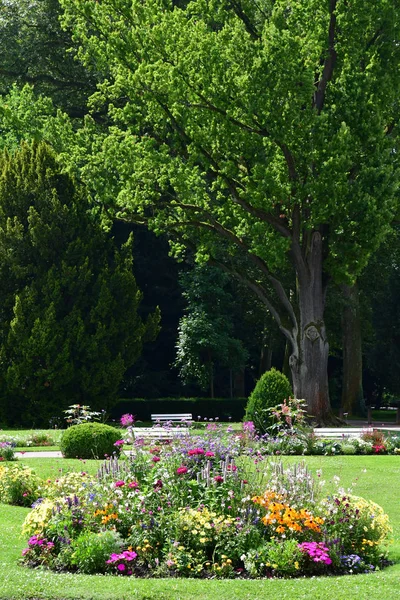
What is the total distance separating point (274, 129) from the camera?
27.7m

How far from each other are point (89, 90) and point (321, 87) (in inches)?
590

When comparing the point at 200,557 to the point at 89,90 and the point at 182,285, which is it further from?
the point at 89,90

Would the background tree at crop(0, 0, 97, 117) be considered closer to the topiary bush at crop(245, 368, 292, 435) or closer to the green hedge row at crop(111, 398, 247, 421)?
the green hedge row at crop(111, 398, 247, 421)

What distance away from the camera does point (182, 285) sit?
136 feet

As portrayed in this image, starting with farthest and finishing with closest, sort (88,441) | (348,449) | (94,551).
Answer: (348,449) < (88,441) < (94,551)

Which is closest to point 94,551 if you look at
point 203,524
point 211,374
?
point 203,524

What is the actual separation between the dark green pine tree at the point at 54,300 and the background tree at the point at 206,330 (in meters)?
3.91

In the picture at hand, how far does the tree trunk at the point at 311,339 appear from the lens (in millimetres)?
29656

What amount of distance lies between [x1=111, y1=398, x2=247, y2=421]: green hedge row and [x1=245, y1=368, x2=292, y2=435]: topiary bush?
546 inches

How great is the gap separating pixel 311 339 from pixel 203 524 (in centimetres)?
2023

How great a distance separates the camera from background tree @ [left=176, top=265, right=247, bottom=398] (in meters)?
40.2

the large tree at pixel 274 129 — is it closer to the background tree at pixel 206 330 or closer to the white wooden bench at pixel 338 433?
the white wooden bench at pixel 338 433

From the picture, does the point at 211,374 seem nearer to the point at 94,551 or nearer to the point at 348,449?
the point at 348,449

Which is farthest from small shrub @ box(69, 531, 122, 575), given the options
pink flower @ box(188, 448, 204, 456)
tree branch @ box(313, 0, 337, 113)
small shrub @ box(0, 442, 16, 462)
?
tree branch @ box(313, 0, 337, 113)
